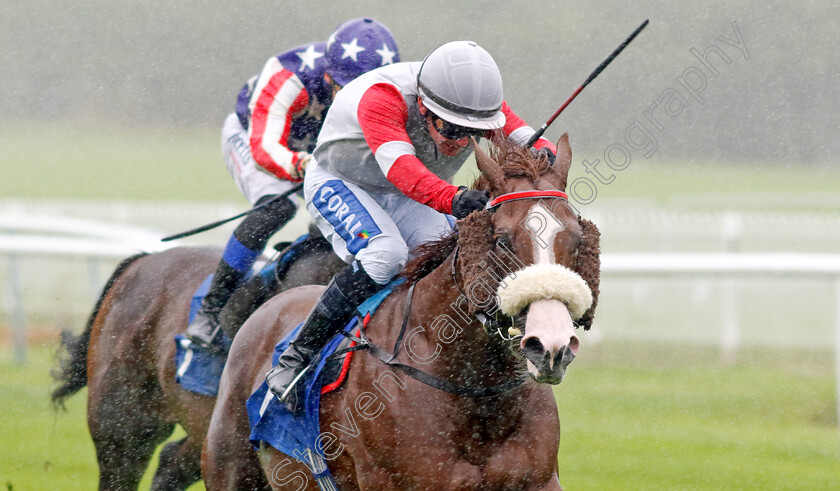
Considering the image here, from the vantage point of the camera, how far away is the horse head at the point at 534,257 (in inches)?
90.7

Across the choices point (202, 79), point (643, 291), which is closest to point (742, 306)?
point (643, 291)

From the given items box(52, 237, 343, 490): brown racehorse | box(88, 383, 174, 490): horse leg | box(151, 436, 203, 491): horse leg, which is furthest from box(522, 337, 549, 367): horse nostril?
box(88, 383, 174, 490): horse leg

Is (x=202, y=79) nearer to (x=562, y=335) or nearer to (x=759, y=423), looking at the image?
(x=759, y=423)

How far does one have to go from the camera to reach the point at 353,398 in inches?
116

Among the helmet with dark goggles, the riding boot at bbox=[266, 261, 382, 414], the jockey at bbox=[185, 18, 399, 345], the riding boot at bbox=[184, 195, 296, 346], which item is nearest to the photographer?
the helmet with dark goggles

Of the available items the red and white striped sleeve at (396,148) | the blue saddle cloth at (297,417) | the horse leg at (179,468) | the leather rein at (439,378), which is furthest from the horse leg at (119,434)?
the red and white striped sleeve at (396,148)

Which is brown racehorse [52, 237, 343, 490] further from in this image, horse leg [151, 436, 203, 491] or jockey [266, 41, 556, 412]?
jockey [266, 41, 556, 412]

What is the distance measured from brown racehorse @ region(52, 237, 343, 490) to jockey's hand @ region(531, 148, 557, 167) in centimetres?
232

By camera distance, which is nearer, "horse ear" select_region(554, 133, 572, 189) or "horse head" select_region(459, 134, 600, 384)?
"horse head" select_region(459, 134, 600, 384)

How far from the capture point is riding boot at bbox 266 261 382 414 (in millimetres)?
3125

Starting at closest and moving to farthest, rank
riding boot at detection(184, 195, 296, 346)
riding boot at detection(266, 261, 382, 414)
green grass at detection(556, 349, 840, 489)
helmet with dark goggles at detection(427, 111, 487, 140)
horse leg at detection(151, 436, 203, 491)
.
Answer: helmet with dark goggles at detection(427, 111, 487, 140)
riding boot at detection(266, 261, 382, 414)
riding boot at detection(184, 195, 296, 346)
horse leg at detection(151, 436, 203, 491)
green grass at detection(556, 349, 840, 489)

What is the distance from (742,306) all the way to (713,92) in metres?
17.9

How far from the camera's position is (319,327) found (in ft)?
10.4

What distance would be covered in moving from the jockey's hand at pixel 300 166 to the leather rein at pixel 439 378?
1.16 metres
